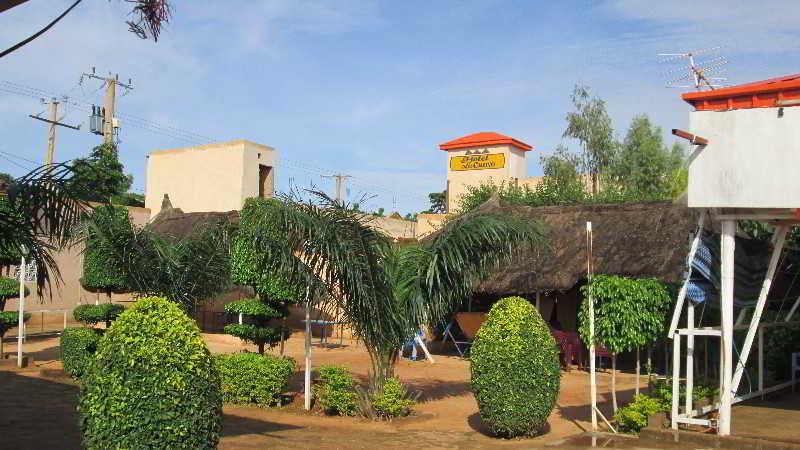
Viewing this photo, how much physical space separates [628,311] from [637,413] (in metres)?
1.32

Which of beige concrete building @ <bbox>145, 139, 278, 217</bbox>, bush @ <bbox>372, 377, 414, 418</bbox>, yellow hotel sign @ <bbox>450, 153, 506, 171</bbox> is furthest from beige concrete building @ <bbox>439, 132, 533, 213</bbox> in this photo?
bush @ <bbox>372, 377, 414, 418</bbox>

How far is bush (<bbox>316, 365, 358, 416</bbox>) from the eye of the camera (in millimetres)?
12297

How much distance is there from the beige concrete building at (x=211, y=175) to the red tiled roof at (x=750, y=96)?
2278cm

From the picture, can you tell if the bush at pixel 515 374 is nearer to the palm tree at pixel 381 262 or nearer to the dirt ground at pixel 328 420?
the dirt ground at pixel 328 420

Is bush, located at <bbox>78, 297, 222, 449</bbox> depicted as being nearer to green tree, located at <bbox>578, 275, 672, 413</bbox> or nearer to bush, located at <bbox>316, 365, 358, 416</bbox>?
green tree, located at <bbox>578, 275, 672, 413</bbox>

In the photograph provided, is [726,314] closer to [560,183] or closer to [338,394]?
[338,394]

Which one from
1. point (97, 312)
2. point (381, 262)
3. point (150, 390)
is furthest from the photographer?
point (97, 312)

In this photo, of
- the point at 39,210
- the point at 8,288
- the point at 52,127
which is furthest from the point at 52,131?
the point at 39,210

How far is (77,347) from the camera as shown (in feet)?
50.2

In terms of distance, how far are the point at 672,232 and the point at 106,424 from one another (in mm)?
14628

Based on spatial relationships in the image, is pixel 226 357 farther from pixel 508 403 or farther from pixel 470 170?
pixel 470 170

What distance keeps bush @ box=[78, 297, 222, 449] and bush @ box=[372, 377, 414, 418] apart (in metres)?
5.50

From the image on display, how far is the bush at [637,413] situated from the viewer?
32.7 ft

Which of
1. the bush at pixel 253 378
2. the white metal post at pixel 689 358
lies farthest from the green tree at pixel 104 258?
the white metal post at pixel 689 358
